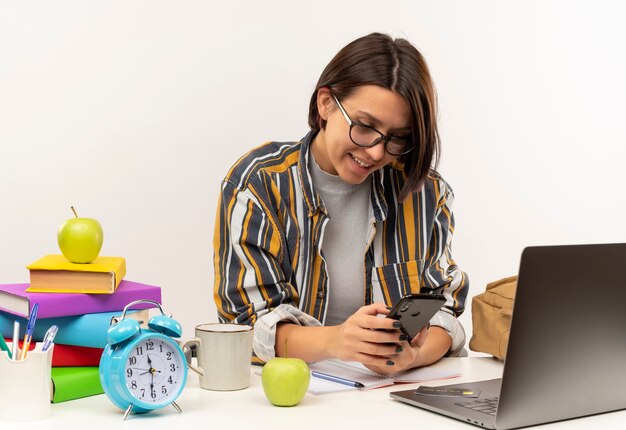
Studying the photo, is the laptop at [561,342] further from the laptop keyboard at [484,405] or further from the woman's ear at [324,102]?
the woman's ear at [324,102]

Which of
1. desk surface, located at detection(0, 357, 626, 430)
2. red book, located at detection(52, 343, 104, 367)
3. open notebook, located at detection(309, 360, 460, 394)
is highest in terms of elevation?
red book, located at detection(52, 343, 104, 367)

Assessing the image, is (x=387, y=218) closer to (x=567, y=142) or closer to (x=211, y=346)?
(x=211, y=346)

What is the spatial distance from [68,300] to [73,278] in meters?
0.06

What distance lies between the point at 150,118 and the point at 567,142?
1.72 meters

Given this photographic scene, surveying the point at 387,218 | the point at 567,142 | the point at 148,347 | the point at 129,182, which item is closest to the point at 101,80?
the point at 129,182

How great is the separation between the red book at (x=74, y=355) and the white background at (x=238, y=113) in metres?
1.31

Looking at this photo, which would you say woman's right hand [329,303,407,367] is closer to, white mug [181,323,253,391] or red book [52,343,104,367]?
white mug [181,323,253,391]

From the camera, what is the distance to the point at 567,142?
3.28 meters

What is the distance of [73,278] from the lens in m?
1.38

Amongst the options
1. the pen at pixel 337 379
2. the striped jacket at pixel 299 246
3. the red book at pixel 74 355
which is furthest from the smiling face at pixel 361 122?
the red book at pixel 74 355

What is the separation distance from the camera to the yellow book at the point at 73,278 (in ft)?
4.50

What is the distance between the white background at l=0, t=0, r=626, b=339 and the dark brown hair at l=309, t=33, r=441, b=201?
3.26 ft

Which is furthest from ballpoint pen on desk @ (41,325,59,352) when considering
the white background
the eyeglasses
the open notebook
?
the white background

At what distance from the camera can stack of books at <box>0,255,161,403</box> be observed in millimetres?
1309
